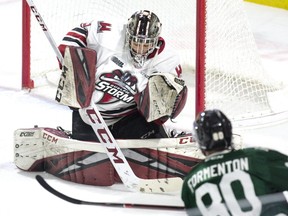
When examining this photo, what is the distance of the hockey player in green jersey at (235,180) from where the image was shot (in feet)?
9.46

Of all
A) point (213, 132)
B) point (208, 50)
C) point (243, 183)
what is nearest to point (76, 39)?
point (208, 50)

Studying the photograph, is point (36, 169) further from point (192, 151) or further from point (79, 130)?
point (192, 151)

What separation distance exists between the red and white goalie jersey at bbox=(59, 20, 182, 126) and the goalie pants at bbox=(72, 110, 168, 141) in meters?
0.03

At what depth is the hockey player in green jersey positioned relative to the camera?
9.46ft

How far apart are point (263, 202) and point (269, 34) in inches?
138

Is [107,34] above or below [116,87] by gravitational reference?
Answer: above

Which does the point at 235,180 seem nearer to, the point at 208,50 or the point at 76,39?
the point at 76,39

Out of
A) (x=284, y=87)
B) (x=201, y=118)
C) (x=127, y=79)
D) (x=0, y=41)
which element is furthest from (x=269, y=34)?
(x=201, y=118)

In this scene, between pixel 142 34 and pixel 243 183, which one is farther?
pixel 142 34

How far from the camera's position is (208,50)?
16.6 ft

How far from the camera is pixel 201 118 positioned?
2.98 m

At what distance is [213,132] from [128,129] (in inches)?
52.4

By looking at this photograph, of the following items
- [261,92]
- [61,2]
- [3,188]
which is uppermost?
[61,2]

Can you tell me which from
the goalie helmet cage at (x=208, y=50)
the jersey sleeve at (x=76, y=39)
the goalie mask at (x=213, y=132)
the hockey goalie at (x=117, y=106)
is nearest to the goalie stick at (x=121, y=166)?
the hockey goalie at (x=117, y=106)
